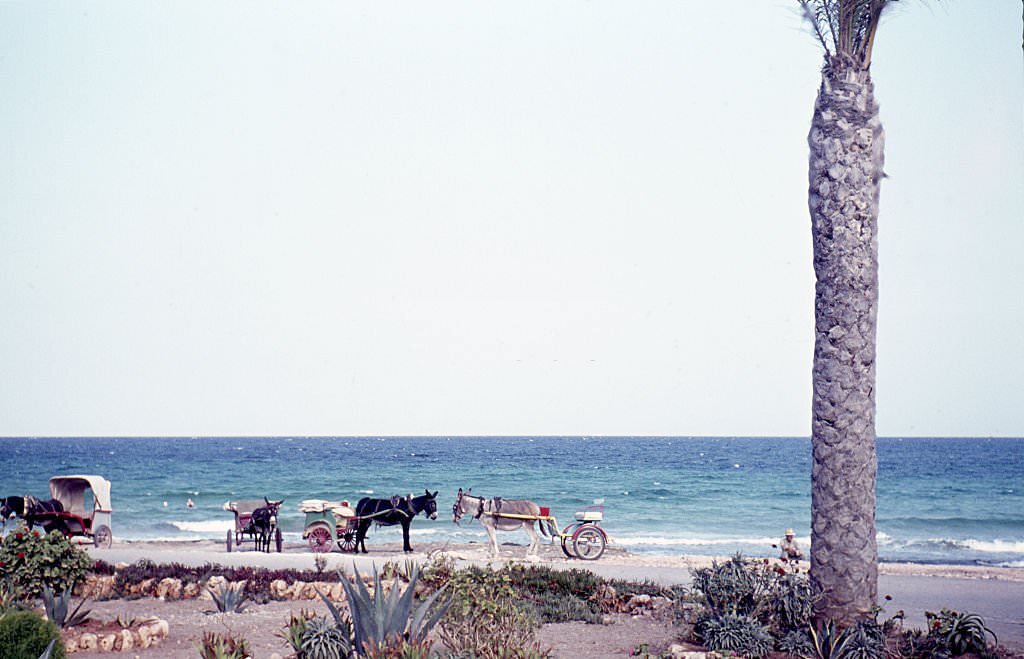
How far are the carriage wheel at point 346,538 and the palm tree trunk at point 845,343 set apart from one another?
13.0m

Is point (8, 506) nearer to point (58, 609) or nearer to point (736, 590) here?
point (58, 609)

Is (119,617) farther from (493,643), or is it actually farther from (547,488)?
(547,488)

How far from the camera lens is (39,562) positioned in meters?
10.4

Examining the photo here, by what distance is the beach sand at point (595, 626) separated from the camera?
370 inches

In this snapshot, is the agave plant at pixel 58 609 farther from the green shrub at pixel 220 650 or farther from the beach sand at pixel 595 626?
the green shrub at pixel 220 650

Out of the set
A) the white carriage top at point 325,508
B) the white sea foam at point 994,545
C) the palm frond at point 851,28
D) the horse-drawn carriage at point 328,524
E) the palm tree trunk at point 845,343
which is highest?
the palm frond at point 851,28

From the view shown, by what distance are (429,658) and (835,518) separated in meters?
4.59

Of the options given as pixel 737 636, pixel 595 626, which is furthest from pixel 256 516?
pixel 737 636

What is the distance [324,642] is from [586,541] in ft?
43.2

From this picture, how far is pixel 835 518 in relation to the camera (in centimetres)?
930

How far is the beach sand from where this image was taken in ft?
30.9

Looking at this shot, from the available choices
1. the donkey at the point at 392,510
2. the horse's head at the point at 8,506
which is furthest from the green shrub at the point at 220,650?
the horse's head at the point at 8,506

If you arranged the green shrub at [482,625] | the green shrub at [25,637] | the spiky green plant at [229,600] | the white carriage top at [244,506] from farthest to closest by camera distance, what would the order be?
the white carriage top at [244,506]
the spiky green plant at [229,600]
the green shrub at [482,625]
the green shrub at [25,637]

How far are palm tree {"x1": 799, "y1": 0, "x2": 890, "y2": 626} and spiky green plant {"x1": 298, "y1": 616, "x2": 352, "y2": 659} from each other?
4896 millimetres
